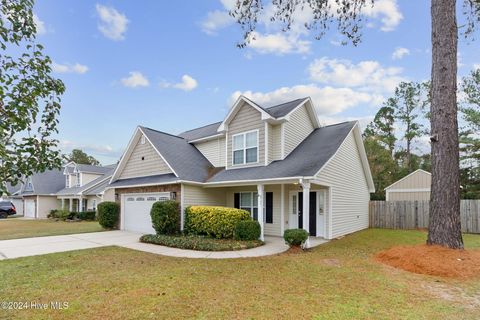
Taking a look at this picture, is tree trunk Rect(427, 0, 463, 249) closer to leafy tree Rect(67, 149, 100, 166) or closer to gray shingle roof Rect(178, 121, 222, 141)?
gray shingle roof Rect(178, 121, 222, 141)

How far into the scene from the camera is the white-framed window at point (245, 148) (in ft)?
47.1

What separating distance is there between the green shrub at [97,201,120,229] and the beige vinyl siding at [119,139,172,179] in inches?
76.4

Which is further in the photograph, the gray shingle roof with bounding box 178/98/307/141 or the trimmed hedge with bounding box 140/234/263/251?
Result: the gray shingle roof with bounding box 178/98/307/141

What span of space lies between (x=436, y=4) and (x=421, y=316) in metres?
9.19

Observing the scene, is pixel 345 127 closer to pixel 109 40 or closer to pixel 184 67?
pixel 184 67

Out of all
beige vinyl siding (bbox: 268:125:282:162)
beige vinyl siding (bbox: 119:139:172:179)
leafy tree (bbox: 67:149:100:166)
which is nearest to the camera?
beige vinyl siding (bbox: 268:125:282:162)

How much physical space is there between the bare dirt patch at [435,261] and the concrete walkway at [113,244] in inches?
137

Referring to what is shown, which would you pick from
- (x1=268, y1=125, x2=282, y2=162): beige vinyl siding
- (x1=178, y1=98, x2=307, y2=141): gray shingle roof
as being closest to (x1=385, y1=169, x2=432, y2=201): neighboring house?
(x1=178, y1=98, x2=307, y2=141): gray shingle roof

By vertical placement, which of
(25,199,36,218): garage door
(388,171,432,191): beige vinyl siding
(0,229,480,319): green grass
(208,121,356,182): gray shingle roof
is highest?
(208,121,356,182): gray shingle roof

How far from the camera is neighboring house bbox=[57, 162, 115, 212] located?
1076 inches

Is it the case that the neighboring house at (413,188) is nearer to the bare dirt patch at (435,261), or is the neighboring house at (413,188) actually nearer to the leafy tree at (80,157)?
the bare dirt patch at (435,261)

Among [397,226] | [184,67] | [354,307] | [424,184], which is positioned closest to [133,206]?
[184,67]

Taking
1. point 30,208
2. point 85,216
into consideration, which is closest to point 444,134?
point 85,216

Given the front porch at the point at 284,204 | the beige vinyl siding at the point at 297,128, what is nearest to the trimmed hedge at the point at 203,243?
the front porch at the point at 284,204
